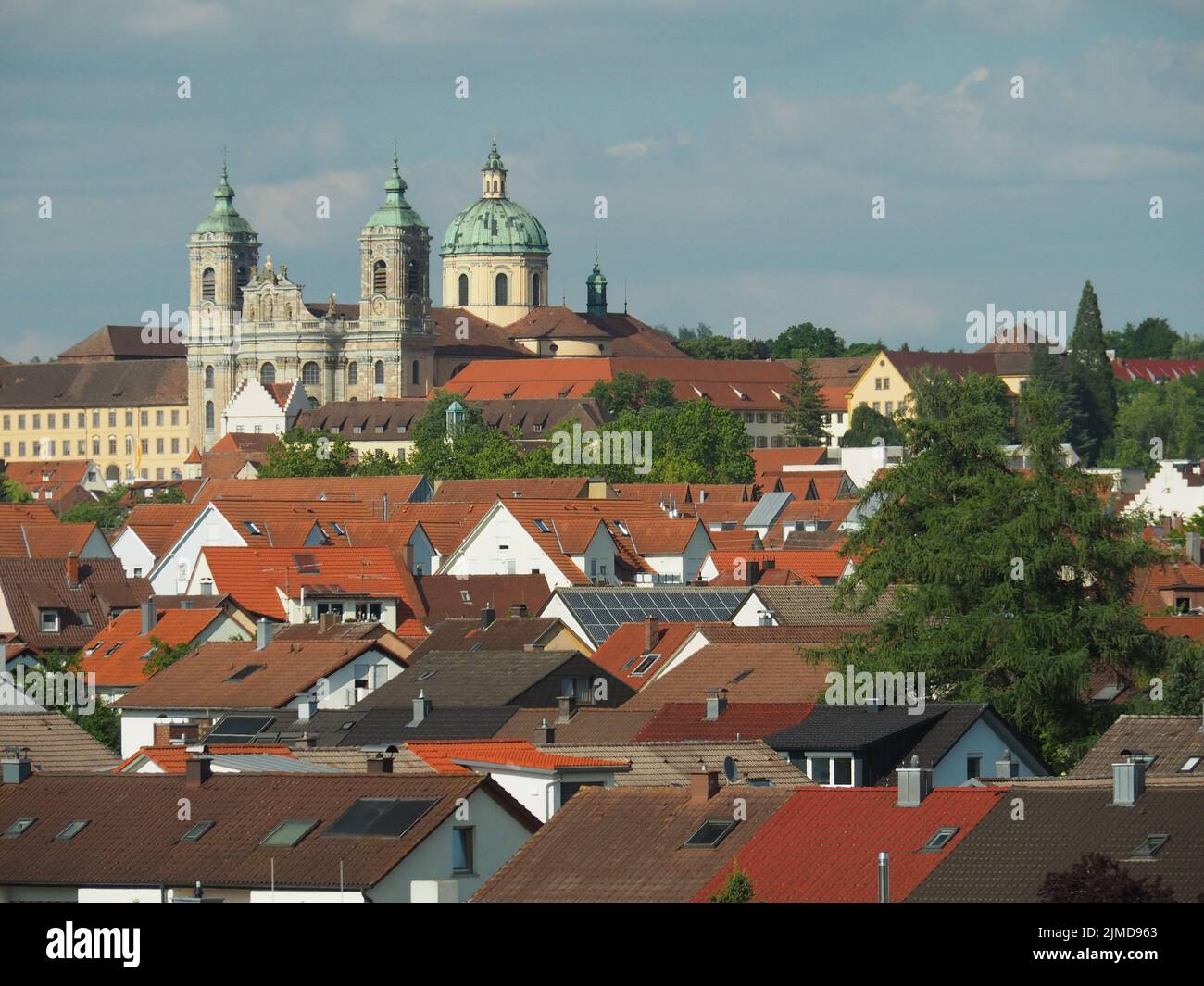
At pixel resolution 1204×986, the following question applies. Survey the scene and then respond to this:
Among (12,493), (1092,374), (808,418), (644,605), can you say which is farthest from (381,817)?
(808,418)

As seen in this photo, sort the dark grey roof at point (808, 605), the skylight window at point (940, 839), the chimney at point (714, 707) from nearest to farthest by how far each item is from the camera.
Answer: the skylight window at point (940, 839) < the chimney at point (714, 707) < the dark grey roof at point (808, 605)

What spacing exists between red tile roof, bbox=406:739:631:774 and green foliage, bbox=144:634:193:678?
78.0ft

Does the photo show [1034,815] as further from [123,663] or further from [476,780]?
[123,663]

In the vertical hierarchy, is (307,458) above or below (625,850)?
above

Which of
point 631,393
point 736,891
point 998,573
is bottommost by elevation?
point 736,891

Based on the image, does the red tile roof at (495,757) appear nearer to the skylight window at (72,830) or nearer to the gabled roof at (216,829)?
the gabled roof at (216,829)

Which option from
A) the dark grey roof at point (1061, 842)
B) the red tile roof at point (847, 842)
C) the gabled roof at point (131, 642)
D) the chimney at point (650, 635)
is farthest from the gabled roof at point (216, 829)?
the gabled roof at point (131, 642)

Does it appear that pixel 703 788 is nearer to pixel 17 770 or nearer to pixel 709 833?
pixel 709 833

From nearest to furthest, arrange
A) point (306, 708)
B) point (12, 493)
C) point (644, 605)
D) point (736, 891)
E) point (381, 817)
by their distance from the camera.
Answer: point (736, 891)
point (381, 817)
point (306, 708)
point (644, 605)
point (12, 493)

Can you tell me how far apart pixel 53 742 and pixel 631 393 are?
15817 cm

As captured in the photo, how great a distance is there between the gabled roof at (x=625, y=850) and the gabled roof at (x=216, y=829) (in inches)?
30.1

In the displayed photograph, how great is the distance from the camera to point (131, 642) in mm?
58219

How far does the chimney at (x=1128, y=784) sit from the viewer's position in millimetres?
21953
